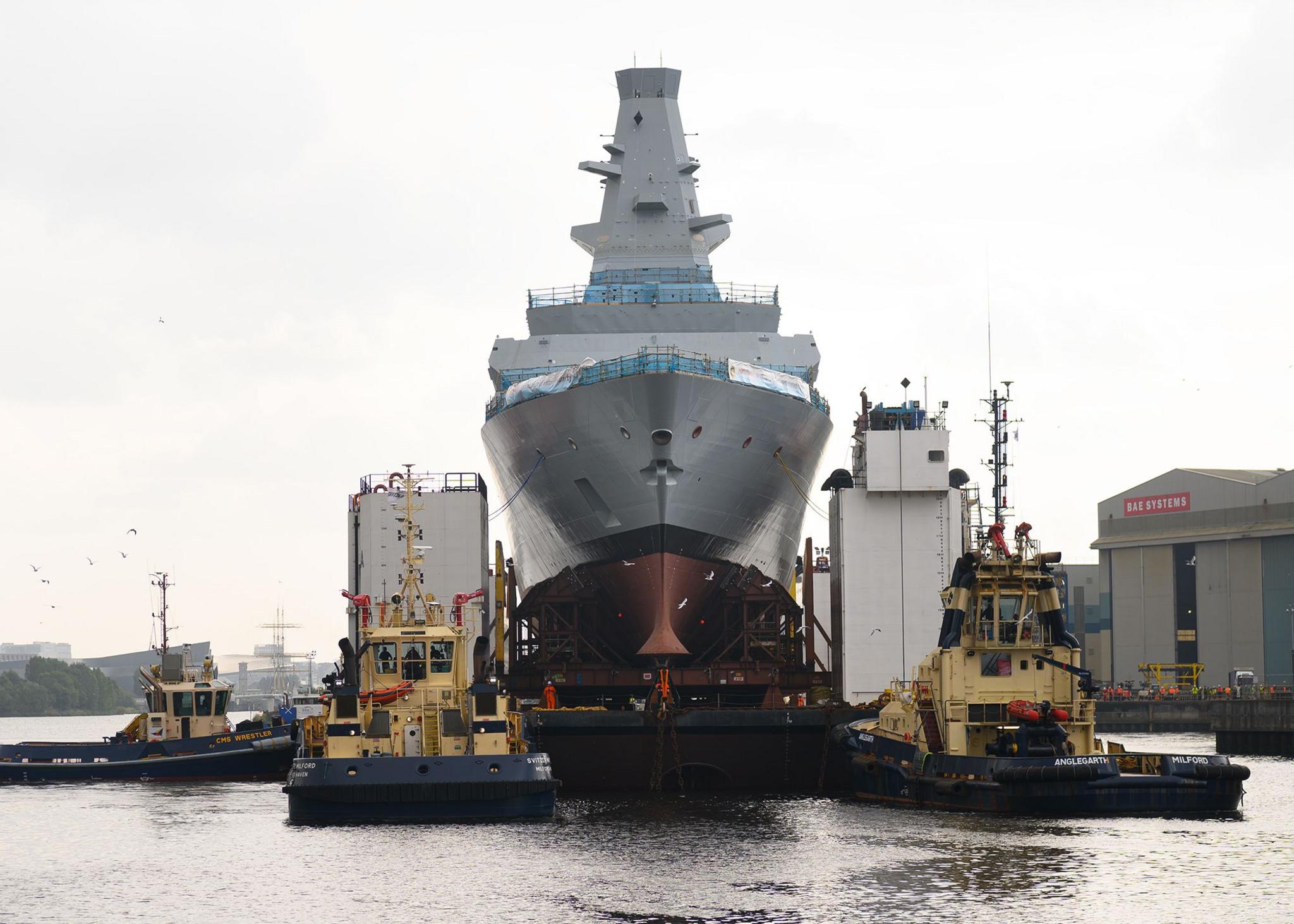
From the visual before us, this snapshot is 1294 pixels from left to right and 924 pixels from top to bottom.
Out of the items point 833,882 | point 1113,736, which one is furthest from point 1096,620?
point 833,882

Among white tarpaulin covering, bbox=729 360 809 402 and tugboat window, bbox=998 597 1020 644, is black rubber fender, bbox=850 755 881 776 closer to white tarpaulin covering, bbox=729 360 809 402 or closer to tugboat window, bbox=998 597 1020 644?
tugboat window, bbox=998 597 1020 644

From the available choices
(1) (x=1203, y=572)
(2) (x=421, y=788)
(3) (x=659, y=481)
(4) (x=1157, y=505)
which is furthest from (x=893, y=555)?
(4) (x=1157, y=505)

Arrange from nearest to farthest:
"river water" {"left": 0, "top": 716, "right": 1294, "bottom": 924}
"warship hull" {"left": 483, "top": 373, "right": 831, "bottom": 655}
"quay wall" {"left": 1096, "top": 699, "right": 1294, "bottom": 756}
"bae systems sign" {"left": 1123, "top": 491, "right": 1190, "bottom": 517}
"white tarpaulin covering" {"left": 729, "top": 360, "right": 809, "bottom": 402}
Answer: "river water" {"left": 0, "top": 716, "right": 1294, "bottom": 924}
"warship hull" {"left": 483, "top": 373, "right": 831, "bottom": 655}
"white tarpaulin covering" {"left": 729, "top": 360, "right": 809, "bottom": 402}
"quay wall" {"left": 1096, "top": 699, "right": 1294, "bottom": 756}
"bae systems sign" {"left": 1123, "top": 491, "right": 1190, "bottom": 517}

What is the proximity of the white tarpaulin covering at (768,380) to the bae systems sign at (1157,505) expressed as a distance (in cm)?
5429

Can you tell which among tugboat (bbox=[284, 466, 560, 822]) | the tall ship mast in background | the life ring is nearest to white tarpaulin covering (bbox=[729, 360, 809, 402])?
the tall ship mast in background

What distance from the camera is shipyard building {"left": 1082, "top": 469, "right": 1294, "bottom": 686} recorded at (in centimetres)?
8875

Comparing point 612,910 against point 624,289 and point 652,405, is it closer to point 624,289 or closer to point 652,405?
point 652,405

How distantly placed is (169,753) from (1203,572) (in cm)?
6083

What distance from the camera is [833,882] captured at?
998 inches

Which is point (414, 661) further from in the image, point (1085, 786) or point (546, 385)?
point (1085, 786)

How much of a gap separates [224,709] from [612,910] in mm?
29275

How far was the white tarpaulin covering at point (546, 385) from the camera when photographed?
1698 inches

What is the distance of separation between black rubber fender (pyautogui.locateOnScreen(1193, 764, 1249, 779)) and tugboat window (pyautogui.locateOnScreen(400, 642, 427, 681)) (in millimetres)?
14017

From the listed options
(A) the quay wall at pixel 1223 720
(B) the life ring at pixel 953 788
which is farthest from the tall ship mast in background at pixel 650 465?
(A) the quay wall at pixel 1223 720
